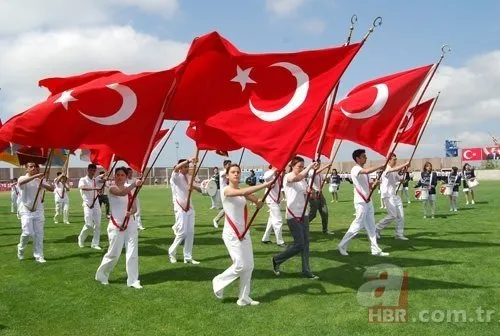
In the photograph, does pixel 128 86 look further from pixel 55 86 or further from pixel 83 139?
pixel 55 86

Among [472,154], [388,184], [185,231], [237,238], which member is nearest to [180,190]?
[185,231]

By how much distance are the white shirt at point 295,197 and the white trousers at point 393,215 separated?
4.26m

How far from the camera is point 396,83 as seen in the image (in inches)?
444

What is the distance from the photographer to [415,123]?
43.8 feet

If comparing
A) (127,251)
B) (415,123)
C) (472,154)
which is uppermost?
(472,154)

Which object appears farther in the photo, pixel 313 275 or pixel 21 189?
pixel 21 189

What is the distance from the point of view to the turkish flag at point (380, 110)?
36.5 ft

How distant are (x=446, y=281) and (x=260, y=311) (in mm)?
3636

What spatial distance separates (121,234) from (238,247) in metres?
2.60

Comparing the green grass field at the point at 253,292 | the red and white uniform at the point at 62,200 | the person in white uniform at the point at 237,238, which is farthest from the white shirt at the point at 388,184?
the red and white uniform at the point at 62,200

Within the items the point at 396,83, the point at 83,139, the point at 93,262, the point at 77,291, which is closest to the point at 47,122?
the point at 83,139

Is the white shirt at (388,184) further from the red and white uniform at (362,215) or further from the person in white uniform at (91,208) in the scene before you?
the person in white uniform at (91,208)

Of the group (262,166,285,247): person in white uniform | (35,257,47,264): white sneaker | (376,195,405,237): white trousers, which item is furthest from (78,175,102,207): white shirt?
(376,195,405,237): white trousers

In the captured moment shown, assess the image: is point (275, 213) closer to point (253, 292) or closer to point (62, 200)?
point (253, 292)
